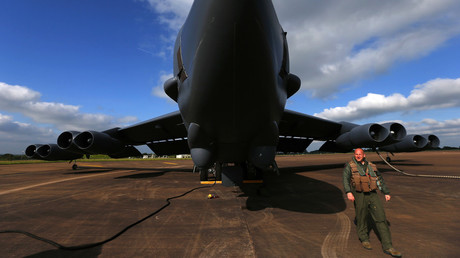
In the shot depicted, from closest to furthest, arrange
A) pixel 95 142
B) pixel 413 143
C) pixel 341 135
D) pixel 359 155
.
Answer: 1. pixel 359 155
2. pixel 95 142
3. pixel 341 135
4. pixel 413 143

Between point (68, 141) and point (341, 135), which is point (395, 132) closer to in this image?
point (341, 135)

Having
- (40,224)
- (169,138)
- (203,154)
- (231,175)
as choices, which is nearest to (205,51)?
(203,154)

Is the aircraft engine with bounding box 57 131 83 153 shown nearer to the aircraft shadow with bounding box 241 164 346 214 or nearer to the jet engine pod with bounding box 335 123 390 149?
the aircraft shadow with bounding box 241 164 346 214

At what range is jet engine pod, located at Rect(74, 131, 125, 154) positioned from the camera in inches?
347

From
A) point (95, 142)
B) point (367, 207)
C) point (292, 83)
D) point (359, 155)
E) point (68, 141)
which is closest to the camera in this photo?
point (367, 207)

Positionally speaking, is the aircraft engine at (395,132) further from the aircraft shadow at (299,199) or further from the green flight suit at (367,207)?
the green flight suit at (367,207)

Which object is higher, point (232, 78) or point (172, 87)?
point (172, 87)

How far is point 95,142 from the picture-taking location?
28.9 feet

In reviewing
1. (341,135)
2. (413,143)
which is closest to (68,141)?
(341,135)

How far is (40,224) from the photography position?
3795 millimetres

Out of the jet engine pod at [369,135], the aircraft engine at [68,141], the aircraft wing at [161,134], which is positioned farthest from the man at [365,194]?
the aircraft engine at [68,141]

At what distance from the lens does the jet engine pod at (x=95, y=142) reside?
880cm

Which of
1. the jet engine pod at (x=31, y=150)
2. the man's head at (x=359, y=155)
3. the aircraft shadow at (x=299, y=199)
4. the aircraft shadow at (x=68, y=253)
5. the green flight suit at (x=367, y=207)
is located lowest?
the aircraft shadow at (x=68, y=253)

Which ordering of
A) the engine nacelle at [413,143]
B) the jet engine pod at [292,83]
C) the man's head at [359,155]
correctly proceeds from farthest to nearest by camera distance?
the engine nacelle at [413,143] → the jet engine pod at [292,83] → the man's head at [359,155]
